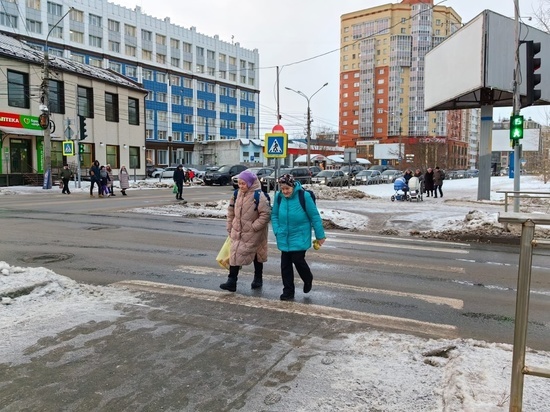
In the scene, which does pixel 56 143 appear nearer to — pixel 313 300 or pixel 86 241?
pixel 86 241

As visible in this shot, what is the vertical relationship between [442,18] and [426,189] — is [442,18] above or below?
above

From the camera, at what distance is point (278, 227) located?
5754 millimetres

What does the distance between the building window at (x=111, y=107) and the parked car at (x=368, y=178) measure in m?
23.5

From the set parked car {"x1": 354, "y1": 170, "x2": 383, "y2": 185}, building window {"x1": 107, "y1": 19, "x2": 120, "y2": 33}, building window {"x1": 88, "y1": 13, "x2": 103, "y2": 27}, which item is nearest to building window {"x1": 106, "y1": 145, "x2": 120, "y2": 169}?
parked car {"x1": 354, "y1": 170, "x2": 383, "y2": 185}

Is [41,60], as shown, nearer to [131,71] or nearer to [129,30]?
[131,71]

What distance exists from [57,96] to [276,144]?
102 ft

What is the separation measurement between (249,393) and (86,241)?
7999 mm

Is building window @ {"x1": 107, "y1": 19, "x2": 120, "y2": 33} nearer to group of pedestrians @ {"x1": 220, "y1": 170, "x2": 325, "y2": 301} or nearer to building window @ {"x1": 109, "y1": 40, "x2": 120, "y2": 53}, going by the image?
building window @ {"x1": 109, "y1": 40, "x2": 120, "y2": 53}

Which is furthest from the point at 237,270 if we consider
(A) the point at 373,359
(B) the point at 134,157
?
(B) the point at 134,157

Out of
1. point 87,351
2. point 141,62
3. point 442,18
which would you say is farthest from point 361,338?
A: point 442,18

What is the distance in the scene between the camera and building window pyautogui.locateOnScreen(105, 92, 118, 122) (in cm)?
4228

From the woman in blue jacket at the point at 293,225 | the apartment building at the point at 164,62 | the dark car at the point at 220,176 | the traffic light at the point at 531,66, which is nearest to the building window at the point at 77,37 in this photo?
the apartment building at the point at 164,62

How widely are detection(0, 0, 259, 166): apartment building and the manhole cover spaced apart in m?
59.2

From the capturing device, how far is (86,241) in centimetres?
1016
